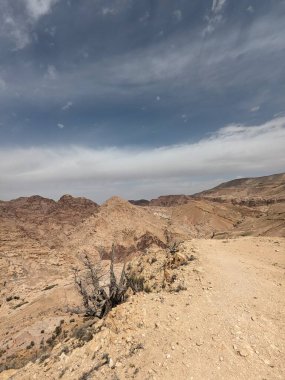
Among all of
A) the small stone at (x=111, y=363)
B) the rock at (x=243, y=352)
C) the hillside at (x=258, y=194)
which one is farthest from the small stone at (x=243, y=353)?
the hillside at (x=258, y=194)

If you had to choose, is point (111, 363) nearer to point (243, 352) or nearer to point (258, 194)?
point (243, 352)

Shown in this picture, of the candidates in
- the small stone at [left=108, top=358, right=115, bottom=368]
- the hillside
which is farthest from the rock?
the hillside

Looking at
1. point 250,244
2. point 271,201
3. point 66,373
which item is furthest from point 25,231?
point 271,201

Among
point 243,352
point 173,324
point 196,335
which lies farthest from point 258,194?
point 243,352

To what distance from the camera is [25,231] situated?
55719 mm

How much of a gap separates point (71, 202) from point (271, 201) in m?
65.2

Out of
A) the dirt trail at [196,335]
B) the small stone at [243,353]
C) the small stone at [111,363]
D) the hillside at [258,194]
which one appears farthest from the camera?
the hillside at [258,194]

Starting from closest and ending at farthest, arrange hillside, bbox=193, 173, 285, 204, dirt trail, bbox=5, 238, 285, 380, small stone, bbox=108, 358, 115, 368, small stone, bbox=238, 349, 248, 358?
dirt trail, bbox=5, 238, 285, 380 < small stone, bbox=238, 349, 248, 358 < small stone, bbox=108, 358, 115, 368 < hillside, bbox=193, 173, 285, 204

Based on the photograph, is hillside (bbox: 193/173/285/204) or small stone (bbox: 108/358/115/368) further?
hillside (bbox: 193/173/285/204)

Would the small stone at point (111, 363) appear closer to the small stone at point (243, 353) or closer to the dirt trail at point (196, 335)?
the dirt trail at point (196, 335)

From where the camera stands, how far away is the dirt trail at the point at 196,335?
7.76 meters

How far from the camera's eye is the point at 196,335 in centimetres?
891

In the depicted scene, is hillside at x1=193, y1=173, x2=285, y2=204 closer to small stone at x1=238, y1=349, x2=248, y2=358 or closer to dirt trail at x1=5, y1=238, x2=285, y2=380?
dirt trail at x1=5, y1=238, x2=285, y2=380

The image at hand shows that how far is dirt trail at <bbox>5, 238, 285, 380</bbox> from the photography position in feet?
25.5
